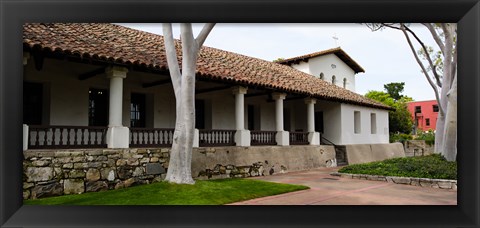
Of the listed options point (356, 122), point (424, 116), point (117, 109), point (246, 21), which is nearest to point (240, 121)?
point (117, 109)

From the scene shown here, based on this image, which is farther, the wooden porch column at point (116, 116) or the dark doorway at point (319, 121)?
the dark doorway at point (319, 121)

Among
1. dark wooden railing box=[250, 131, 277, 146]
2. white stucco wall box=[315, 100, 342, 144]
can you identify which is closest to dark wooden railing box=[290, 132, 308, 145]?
dark wooden railing box=[250, 131, 277, 146]

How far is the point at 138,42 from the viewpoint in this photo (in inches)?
452

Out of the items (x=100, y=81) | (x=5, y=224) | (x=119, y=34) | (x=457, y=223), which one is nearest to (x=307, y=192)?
(x=457, y=223)

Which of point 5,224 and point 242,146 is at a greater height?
point 242,146

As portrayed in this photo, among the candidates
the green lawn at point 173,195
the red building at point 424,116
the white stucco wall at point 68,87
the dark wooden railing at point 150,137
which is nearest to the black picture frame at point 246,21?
the green lawn at point 173,195

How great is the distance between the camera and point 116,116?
8781 mm

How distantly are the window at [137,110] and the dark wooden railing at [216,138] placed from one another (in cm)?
226

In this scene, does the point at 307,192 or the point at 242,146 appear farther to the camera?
the point at 242,146

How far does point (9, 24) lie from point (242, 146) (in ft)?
25.8

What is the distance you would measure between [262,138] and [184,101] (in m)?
5.53

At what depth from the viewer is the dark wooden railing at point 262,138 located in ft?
41.8

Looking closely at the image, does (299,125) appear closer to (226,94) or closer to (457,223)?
(226,94)

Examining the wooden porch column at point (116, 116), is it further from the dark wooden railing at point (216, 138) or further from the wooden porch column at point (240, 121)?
the wooden porch column at point (240, 121)
